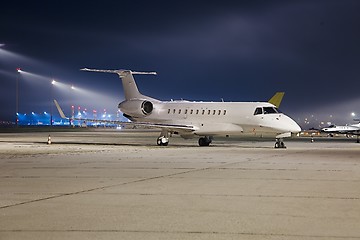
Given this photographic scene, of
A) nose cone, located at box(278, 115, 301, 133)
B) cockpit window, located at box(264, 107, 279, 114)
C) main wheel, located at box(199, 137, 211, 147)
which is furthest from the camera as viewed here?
main wheel, located at box(199, 137, 211, 147)

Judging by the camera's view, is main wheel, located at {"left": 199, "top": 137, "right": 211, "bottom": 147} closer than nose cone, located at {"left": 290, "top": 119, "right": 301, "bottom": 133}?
No

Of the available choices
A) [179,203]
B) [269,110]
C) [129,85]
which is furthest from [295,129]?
[179,203]

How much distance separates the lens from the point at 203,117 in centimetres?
3453

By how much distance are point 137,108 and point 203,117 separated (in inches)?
217

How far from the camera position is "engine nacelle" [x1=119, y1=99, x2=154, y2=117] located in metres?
37.5

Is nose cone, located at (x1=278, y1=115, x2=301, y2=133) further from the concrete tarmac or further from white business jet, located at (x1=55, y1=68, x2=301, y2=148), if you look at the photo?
the concrete tarmac

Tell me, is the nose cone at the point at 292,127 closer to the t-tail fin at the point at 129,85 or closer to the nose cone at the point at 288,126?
the nose cone at the point at 288,126

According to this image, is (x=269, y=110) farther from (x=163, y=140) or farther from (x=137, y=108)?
(x=137, y=108)

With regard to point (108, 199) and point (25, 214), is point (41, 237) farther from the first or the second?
point (108, 199)

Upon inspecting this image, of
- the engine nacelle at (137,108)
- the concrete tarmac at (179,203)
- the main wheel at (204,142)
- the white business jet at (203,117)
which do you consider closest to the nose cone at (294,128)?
the white business jet at (203,117)

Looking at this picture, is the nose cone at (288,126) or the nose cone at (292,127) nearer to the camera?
the nose cone at (292,127)

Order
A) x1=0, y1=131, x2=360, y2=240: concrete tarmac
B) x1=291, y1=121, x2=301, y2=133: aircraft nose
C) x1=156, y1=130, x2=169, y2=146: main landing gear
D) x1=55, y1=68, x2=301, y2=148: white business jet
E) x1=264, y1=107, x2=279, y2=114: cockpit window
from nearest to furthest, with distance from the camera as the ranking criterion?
x1=0, y1=131, x2=360, y2=240: concrete tarmac < x1=291, y1=121, x2=301, y2=133: aircraft nose < x1=55, y1=68, x2=301, y2=148: white business jet < x1=264, y1=107, x2=279, y2=114: cockpit window < x1=156, y1=130, x2=169, y2=146: main landing gear

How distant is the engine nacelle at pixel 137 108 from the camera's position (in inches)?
1475

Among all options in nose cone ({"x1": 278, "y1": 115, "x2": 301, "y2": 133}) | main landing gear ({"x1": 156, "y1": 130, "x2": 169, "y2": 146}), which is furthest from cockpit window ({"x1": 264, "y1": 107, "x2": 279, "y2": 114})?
main landing gear ({"x1": 156, "y1": 130, "x2": 169, "y2": 146})
